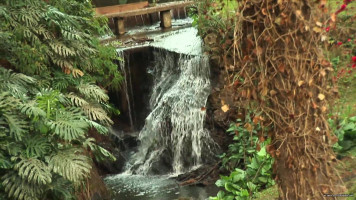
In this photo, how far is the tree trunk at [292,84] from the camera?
2637 millimetres

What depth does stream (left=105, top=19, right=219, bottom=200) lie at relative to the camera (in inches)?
332

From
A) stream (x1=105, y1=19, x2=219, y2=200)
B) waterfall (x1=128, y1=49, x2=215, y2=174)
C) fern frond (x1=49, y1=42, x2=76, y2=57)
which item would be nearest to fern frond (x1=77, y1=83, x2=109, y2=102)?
fern frond (x1=49, y1=42, x2=76, y2=57)

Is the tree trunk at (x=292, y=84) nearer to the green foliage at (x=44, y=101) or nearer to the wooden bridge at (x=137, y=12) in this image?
the green foliage at (x=44, y=101)

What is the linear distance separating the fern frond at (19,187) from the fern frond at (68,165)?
0.28m

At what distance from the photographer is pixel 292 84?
8.89 ft

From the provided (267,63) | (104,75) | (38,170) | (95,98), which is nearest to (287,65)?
(267,63)

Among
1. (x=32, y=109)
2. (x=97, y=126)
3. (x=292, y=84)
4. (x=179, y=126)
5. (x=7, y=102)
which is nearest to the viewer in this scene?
(x=292, y=84)

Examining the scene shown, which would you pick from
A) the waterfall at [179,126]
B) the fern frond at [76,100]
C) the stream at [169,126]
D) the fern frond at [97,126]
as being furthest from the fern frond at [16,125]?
the waterfall at [179,126]

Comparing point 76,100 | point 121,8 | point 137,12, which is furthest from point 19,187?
point 121,8

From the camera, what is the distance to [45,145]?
4965 millimetres

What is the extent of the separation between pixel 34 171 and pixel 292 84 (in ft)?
9.88

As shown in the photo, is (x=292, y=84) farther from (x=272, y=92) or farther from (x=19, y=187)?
(x=19, y=187)

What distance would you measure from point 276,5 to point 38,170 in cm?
310

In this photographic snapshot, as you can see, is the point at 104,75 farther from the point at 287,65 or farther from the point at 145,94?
the point at 287,65
